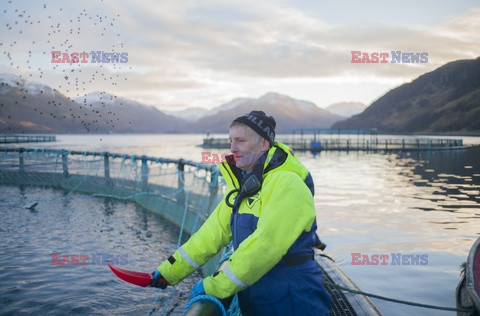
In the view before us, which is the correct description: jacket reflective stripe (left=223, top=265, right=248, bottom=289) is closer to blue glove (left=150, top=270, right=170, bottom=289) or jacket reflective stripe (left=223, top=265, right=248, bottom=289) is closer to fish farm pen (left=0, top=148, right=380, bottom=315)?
blue glove (left=150, top=270, right=170, bottom=289)

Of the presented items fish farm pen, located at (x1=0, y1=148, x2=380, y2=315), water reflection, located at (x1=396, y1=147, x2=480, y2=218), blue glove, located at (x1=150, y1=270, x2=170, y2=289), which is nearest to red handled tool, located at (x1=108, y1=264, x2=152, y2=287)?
blue glove, located at (x1=150, y1=270, x2=170, y2=289)

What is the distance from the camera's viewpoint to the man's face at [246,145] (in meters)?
2.59

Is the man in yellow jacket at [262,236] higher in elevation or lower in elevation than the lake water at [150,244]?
higher

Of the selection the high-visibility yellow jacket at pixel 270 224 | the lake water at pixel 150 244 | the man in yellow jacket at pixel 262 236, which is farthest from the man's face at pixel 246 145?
the lake water at pixel 150 244

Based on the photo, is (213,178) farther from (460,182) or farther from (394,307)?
(460,182)

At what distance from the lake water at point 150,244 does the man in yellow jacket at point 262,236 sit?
12.6 feet

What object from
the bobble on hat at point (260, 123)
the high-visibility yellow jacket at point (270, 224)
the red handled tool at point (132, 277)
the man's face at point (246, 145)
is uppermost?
the bobble on hat at point (260, 123)

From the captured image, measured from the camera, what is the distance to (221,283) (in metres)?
2.16

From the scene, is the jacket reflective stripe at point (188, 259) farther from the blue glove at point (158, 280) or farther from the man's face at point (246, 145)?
the man's face at point (246, 145)

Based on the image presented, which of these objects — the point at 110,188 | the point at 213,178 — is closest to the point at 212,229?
the point at 213,178

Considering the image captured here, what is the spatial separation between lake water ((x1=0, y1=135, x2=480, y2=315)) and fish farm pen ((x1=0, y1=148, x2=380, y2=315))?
624 millimetres

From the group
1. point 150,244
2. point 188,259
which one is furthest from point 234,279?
point 150,244

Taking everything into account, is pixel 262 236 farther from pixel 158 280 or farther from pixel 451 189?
pixel 451 189

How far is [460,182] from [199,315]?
24517mm
